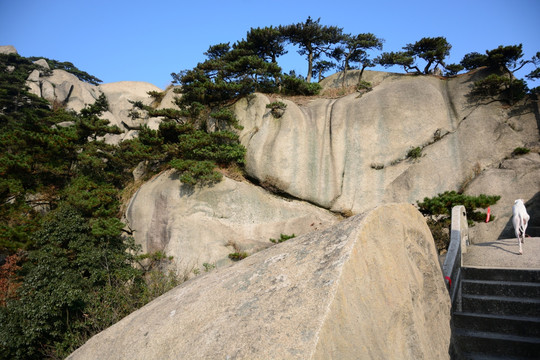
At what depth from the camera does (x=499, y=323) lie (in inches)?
182

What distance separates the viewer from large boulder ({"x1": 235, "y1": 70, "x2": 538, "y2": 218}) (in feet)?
47.0

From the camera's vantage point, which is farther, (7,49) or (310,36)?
(7,49)

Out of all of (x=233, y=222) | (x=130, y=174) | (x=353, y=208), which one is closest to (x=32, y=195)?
(x=130, y=174)

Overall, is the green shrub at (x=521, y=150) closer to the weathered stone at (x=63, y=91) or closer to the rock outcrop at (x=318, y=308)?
the rock outcrop at (x=318, y=308)

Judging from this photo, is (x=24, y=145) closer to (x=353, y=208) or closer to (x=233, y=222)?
(x=233, y=222)

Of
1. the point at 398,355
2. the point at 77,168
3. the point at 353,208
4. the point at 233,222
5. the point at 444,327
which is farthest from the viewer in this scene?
the point at 77,168

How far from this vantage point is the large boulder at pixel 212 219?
12828mm

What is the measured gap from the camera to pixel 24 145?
46.2 feet

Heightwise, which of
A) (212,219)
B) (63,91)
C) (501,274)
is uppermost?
(63,91)

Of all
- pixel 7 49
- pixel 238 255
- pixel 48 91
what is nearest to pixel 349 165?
pixel 238 255

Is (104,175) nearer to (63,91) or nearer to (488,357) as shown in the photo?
(488,357)

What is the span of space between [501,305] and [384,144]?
35.9 feet

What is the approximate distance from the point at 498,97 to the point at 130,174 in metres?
18.9

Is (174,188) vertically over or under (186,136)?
under
